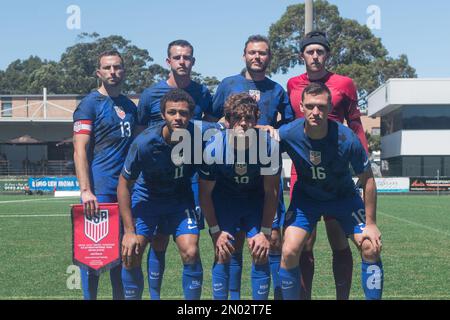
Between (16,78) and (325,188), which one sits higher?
(16,78)

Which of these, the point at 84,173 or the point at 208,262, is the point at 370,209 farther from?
the point at 208,262

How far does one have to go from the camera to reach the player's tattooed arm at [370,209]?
5.91 meters

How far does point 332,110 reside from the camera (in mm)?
6727

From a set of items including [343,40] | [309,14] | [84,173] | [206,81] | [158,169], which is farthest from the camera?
[343,40]

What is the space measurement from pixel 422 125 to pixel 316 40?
1485 inches

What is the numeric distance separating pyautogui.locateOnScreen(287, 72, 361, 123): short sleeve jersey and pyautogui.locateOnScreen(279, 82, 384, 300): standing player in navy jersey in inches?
23.6

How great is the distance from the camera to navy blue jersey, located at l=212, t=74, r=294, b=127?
21.6 feet

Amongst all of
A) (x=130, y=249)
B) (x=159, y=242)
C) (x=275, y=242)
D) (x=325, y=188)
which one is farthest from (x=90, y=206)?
(x=325, y=188)

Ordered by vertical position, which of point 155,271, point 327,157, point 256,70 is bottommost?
point 155,271

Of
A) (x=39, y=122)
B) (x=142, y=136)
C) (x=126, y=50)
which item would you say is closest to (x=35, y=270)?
(x=142, y=136)

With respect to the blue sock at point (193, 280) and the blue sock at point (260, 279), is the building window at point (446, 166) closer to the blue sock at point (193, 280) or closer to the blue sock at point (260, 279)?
the blue sock at point (260, 279)

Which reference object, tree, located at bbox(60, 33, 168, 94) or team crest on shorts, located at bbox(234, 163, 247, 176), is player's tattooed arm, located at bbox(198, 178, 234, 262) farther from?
tree, located at bbox(60, 33, 168, 94)

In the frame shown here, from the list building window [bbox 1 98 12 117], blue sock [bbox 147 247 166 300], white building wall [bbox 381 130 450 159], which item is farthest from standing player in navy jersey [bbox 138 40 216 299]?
building window [bbox 1 98 12 117]

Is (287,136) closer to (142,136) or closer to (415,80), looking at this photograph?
(142,136)
